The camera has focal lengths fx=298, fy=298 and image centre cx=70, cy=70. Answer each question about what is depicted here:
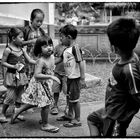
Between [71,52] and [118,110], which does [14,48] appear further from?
[118,110]

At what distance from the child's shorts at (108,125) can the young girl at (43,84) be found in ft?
2.78

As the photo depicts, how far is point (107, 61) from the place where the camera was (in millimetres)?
8188

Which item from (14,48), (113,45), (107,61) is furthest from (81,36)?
(113,45)

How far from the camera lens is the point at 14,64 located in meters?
3.78

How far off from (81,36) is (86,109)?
410 cm

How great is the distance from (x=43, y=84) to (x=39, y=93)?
12cm

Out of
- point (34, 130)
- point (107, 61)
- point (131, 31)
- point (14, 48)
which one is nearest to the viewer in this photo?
point (131, 31)

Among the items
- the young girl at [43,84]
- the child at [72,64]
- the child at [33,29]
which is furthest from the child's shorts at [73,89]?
the child at [33,29]

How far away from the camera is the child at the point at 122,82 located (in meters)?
2.35

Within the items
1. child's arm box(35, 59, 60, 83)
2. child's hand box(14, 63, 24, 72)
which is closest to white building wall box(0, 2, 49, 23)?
child's hand box(14, 63, 24, 72)

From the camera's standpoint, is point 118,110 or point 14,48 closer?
point 118,110

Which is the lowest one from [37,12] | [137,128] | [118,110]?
[137,128]

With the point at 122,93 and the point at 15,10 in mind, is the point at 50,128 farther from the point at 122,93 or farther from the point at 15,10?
the point at 15,10

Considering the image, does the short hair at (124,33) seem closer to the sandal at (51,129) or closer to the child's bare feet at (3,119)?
the sandal at (51,129)
